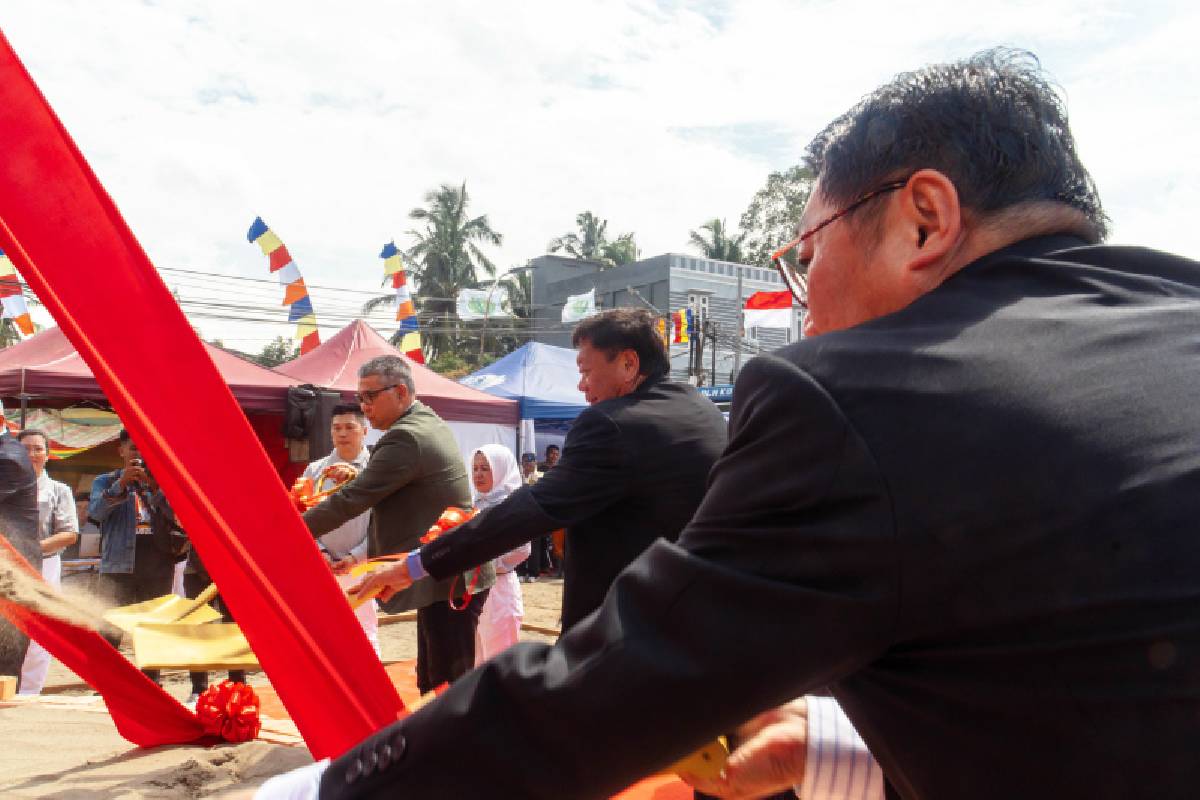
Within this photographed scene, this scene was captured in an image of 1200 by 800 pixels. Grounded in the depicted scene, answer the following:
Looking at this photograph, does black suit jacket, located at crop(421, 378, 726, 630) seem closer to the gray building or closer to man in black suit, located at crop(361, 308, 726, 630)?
man in black suit, located at crop(361, 308, 726, 630)

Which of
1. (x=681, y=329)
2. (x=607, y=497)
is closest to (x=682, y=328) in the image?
(x=681, y=329)

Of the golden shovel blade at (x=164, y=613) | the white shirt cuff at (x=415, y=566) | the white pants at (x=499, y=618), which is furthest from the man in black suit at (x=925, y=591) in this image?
the white pants at (x=499, y=618)

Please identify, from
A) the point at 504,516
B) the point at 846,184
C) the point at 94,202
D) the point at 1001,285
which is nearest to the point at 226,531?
the point at 94,202

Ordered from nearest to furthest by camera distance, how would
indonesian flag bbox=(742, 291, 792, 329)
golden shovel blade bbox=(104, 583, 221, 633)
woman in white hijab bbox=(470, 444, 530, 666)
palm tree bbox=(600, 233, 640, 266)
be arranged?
golden shovel blade bbox=(104, 583, 221, 633), woman in white hijab bbox=(470, 444, 530, 666), indonesian flag bbox=(742, 291, 792, 329), palm tree bbox=(600, 233, 640, 266)

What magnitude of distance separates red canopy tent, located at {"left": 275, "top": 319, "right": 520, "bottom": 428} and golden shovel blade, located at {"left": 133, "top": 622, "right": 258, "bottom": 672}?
7.10 m

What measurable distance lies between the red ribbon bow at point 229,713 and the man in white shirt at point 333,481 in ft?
3.52

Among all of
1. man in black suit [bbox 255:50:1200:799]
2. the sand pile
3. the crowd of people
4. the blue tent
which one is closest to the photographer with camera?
the sand pile

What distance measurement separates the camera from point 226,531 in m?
2.00

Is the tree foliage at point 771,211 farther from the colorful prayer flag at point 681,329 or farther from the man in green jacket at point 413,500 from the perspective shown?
the man in green jacket at point 413,500

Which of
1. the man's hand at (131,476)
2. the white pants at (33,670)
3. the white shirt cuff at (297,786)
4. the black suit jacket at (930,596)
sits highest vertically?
the black suit jacket at (930,596)

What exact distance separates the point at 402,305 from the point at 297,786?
18764 millimetres

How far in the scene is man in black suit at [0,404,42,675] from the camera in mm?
5117

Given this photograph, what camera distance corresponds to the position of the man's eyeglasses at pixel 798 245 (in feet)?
3.26

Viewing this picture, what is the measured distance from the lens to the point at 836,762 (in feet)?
3.67
